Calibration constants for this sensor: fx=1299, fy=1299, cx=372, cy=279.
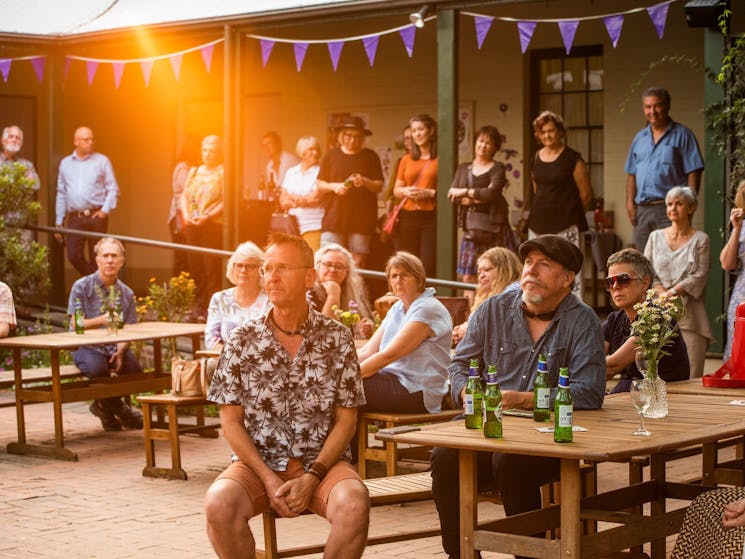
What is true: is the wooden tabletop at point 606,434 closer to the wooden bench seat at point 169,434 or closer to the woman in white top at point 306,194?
the wooden bench seat at point 169,434

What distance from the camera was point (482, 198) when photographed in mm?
10695

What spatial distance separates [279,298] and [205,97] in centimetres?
1188

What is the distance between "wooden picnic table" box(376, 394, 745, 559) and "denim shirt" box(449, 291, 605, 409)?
0.14 meters

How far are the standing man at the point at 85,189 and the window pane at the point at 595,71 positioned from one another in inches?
198

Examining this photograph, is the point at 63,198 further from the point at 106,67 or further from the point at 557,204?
the point at 557,204

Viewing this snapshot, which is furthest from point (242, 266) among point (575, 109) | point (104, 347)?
point (575, 109)

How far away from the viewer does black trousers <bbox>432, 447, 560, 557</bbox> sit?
490 centimetres

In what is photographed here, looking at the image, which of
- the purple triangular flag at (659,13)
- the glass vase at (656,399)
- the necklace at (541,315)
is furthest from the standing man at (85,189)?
the glass vase at (656,399)

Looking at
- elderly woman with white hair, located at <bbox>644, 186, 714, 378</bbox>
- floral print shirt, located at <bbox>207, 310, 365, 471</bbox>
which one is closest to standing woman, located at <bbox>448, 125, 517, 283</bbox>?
elderly woman with white hair, located at <bbox>644, 186, 714, 378</bbox>

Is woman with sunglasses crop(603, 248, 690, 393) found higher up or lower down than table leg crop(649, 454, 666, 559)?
higher up

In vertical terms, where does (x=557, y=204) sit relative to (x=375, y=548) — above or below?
above

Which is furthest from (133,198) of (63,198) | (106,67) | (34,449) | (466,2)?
(34,449)

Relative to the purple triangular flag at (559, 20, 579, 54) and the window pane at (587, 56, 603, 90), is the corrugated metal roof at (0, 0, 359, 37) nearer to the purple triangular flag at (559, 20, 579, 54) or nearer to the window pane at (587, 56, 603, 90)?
the purple triangular flag at (559, 20, 579, 54)

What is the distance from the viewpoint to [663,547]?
17.8 feet
